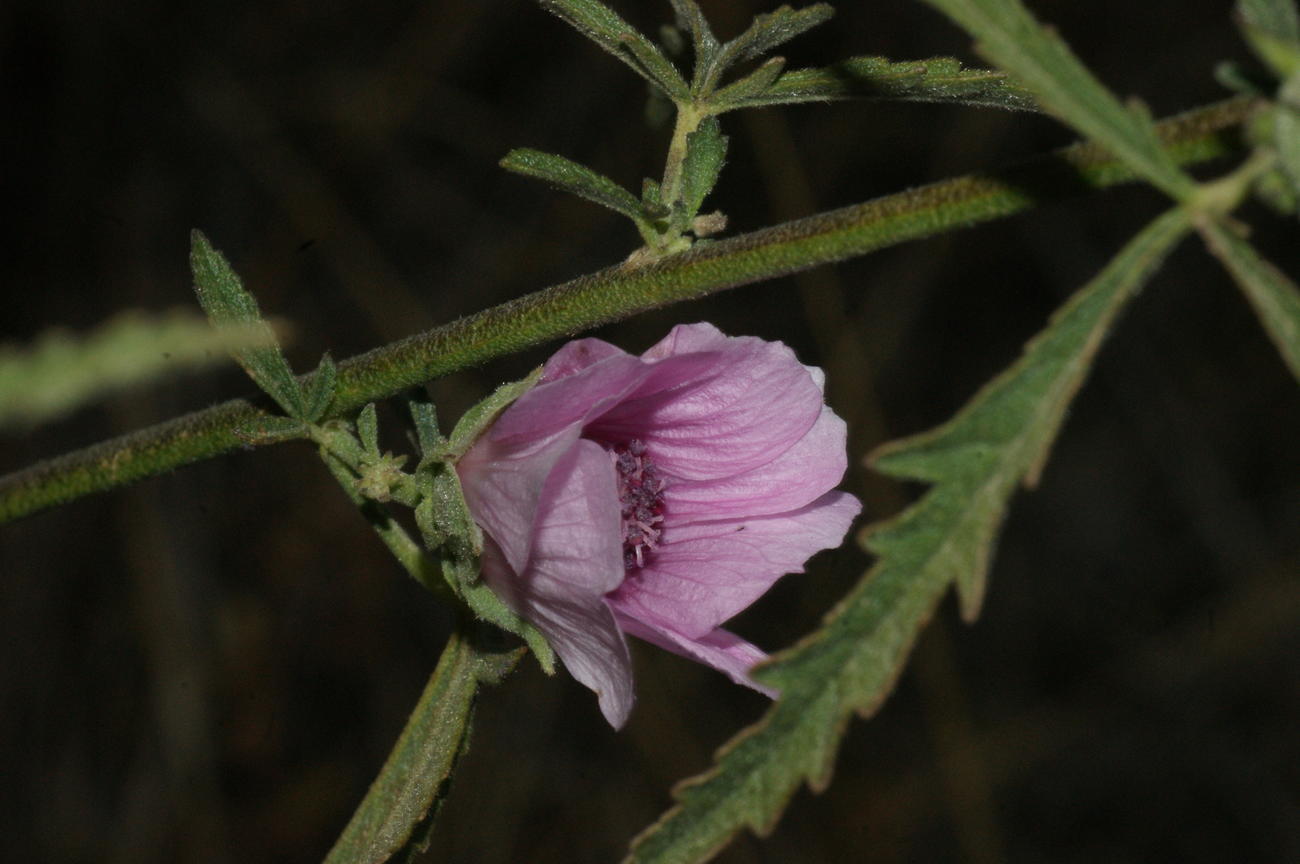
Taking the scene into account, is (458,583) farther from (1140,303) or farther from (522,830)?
(1140,303)

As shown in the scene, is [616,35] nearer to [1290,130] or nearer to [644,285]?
[644,285]

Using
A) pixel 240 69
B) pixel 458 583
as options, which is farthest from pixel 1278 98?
pixel 240 69

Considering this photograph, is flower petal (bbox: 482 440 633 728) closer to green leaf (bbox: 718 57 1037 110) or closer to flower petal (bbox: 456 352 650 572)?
flower petal (bbox: 456 352 650 572)

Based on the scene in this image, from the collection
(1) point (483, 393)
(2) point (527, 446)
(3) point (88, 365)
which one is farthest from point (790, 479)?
(1) point (483, 393)

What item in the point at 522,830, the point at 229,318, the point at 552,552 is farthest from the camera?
the point at 522,830

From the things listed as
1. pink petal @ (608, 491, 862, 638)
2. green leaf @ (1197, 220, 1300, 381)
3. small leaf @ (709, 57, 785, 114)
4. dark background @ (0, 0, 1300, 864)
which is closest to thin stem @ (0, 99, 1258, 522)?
green leaf @ (1197, 220, 1300, 381)
